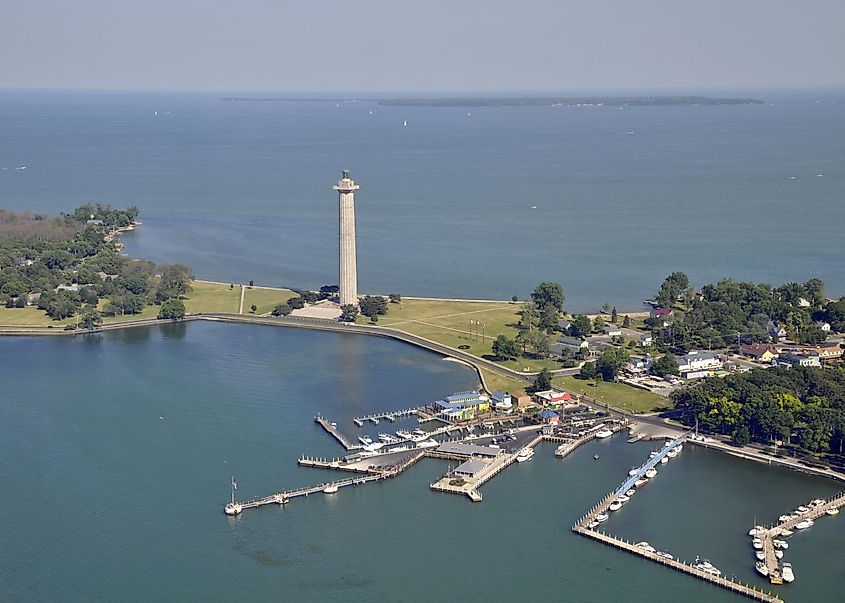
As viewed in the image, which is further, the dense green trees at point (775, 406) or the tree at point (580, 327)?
the tree at point (580, 327)

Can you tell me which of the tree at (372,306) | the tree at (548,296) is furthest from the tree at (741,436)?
the tree at (372,306)

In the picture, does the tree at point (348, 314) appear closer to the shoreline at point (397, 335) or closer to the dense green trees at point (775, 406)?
the shoreline at point (397, 335)

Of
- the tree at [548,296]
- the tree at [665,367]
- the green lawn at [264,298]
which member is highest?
the tree at [548,296]

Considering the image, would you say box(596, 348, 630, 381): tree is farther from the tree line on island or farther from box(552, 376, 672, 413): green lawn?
the tree line on island

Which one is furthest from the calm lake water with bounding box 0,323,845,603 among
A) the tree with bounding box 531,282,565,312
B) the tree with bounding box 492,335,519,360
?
the tree with bounding box 531,282,565,312

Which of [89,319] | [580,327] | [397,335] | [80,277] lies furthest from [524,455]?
[80,277]

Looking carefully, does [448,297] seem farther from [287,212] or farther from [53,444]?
[287,212]

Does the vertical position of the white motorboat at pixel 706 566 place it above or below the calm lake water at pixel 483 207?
below
